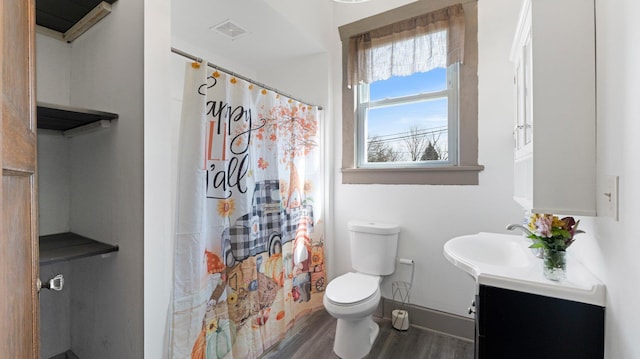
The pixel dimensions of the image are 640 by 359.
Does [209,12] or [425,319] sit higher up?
[209,12]

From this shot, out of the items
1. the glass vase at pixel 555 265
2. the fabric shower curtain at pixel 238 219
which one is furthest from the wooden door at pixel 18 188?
the glass vase at pixel 555 265

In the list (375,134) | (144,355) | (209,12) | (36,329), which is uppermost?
(209,12)

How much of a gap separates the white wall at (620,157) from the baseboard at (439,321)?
1195 millimetres

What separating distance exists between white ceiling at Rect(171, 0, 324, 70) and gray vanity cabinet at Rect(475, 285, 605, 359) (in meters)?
2.07

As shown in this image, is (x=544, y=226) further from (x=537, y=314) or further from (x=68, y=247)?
(x=68, y=247)

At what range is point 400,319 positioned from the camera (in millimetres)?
2104

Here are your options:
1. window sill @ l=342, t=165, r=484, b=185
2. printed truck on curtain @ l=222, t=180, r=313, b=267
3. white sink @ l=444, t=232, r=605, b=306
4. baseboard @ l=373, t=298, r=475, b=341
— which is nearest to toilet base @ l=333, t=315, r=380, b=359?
baseboard @ l=373, t=298, r=475, b=341

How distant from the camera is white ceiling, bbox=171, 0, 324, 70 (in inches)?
70.7

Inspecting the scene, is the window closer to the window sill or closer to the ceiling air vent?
the window sill

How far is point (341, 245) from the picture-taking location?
249cm

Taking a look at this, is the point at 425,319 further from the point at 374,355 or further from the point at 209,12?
the point at 209,12

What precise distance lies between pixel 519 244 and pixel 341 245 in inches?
53.7

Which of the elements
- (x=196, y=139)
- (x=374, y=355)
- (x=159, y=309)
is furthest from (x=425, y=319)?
(x=196, y=139)

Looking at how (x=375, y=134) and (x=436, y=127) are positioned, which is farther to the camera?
(x=375, y=134)
